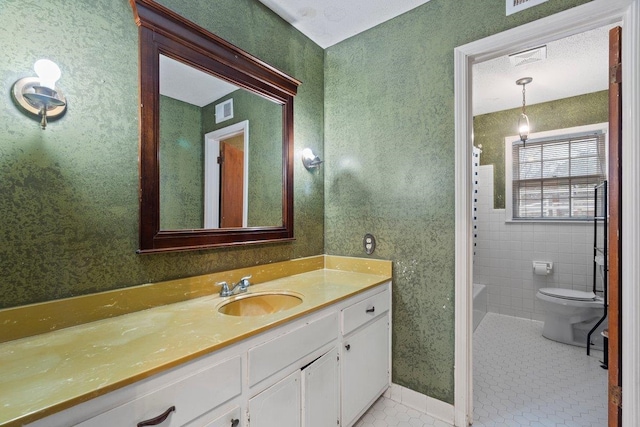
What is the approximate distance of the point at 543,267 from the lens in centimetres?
340

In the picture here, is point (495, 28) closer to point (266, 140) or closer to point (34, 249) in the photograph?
point (266, 140)

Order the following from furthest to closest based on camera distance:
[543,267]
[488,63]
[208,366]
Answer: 1. [543,267]
2. [488,63]
3. [208,366]

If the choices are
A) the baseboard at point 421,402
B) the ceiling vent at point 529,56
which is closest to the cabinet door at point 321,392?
the baseboard at point 421,402

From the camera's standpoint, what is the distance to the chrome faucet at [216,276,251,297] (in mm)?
1552

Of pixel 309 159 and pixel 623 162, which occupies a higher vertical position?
pixel 309 159

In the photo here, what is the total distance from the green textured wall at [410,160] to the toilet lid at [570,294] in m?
1.97

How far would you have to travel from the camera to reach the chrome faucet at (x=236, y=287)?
1552mm

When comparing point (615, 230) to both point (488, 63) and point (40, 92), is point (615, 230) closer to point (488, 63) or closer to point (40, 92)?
point (488, 63)

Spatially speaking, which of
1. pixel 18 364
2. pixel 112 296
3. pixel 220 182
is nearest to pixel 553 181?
pixel 220 182

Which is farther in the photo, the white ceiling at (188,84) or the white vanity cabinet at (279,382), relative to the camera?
the white ceiling at (188,84)

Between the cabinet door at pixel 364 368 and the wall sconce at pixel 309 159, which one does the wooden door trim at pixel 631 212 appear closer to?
the cabinet door at pixel 364 368

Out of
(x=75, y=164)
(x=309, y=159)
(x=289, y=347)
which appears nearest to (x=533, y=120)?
(x=309, y=159)

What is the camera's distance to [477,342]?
9.66 ft

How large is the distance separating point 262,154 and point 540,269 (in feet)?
11.2
